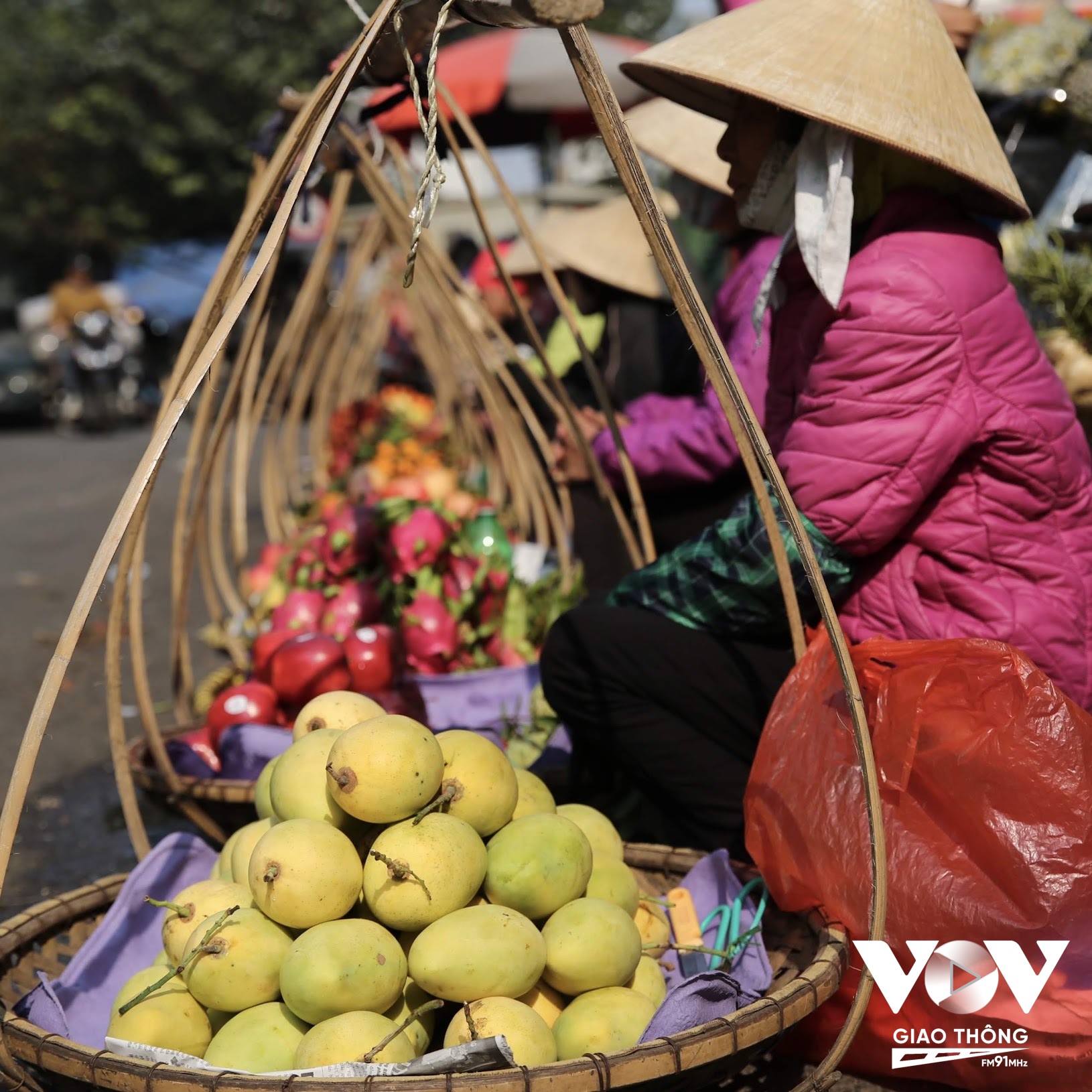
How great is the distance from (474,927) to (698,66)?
1269mm

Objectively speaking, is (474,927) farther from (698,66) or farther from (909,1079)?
(698,66)

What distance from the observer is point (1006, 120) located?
313 centimetres

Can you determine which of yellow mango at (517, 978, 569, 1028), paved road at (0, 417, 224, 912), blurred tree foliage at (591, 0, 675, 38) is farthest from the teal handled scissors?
blurred tree foliage at (591, 0, 675, 38)

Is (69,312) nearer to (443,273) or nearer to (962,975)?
(443,273)

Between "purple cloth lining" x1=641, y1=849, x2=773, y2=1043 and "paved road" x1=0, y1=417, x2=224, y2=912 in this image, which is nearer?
"purple cloth lining" x1=641, y1=849, x2=773, y2=1043

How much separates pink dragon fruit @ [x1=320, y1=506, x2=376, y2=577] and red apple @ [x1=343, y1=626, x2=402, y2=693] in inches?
17.5

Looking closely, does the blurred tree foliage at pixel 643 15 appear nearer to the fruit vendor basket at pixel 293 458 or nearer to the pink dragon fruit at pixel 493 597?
the fruit vendor basket at pixel 293 458

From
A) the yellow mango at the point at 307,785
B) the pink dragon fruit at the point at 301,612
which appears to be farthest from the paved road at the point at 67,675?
the yellow mango at the point at 307,785

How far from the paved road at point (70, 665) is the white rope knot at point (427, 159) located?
1.03 meters

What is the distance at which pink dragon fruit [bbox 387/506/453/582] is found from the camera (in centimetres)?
292

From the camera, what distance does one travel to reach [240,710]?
2.51 meters

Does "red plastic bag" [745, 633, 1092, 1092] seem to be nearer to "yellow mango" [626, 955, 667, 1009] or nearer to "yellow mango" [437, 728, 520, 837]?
"yellow mango" [626, 955, 667, 1009]

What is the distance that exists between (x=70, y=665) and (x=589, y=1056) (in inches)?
125

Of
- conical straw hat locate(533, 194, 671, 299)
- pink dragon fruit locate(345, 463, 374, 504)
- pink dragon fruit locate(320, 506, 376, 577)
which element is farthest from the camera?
pink dragon fruit locate(345, 463, 374, 504)
